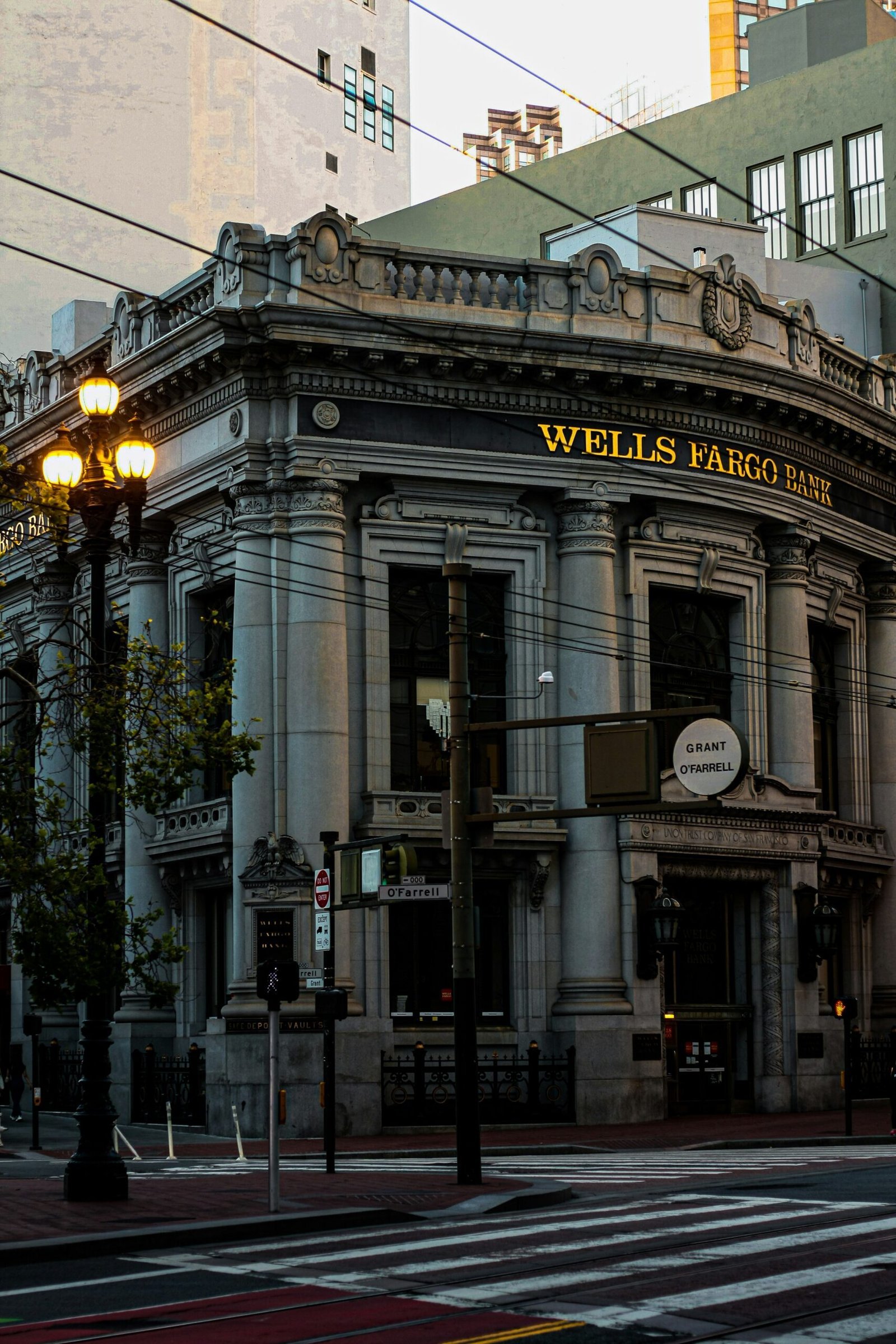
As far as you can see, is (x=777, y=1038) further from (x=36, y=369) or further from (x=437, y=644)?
(x=36, y=369)

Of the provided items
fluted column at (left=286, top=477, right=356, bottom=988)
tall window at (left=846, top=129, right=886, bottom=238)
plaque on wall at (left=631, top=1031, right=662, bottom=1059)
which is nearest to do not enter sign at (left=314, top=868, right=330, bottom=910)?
fluted column at (left=286, top=477, right=356, bottom=988)

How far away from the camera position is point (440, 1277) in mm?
14633

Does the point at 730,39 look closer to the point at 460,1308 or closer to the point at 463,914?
the point at 463,914

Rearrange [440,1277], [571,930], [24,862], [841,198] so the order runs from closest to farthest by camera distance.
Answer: [440,1277] → [24,862] → [571,930] → [841,198]

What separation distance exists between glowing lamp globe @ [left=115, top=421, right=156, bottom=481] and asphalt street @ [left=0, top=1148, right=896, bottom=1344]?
8.68 meters

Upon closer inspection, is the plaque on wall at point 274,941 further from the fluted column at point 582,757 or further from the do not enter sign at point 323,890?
the fluted column at point 582,757

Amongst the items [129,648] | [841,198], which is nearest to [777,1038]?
[129,648]

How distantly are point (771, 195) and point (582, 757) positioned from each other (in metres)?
26.4

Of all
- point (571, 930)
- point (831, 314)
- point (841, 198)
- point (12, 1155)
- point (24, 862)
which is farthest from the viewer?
point (841, 198)

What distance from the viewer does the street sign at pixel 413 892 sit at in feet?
78.8

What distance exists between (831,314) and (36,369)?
69.6 feet

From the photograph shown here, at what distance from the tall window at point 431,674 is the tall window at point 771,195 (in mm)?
24684

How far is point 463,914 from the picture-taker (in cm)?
2333

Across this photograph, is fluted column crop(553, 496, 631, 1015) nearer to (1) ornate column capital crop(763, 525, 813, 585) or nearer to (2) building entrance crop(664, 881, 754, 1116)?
(2) building entrance crop(664, 881, 754, 1116)
